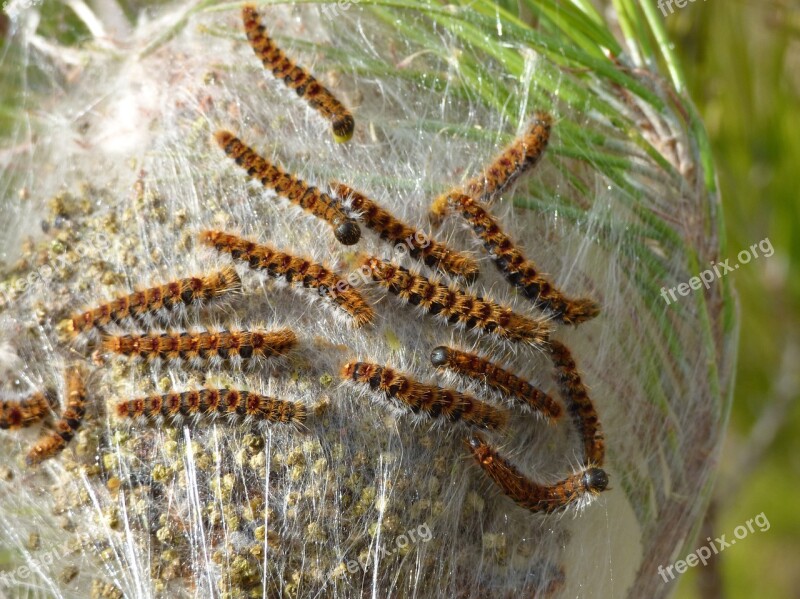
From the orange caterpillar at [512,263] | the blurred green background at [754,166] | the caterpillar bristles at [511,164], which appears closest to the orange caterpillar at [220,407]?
the orange caterpillar at [512,263]

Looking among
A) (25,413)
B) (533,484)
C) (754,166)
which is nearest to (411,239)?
(533,484)

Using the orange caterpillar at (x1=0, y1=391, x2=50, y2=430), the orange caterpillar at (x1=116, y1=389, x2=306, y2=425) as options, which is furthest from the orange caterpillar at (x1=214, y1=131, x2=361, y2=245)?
the orange caterpillar at (x1=0, y1=391, x2=50, y2=430)

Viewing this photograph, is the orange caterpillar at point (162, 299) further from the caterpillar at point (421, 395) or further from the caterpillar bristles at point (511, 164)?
the caterpillar bristles at point (511, 164)

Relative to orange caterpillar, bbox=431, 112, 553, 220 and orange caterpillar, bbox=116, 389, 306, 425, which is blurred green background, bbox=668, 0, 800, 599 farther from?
orange caterpillar, bbox=116, 389, 306, 425

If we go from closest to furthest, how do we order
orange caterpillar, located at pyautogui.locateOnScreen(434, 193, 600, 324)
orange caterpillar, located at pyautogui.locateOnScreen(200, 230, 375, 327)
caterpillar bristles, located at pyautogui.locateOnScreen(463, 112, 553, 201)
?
orange caterpillar, located at pyautogui.locateOnScreen(200, 230, 375, 327) < orange caterpillar, located at pyautogui.locateOnScreen(434, 193, 600, 324) < caterpillar bristles, located at pyautogui.locateOnScreen(463, 112, 553, 201)

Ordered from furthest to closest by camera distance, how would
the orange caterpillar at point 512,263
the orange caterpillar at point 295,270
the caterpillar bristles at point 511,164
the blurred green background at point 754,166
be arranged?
the blurred green background at point 754,166 → the caterpillar bristles at point 511,164 → the orange caterpillar at point 512,263 → the orange caterpillar at point 295,270

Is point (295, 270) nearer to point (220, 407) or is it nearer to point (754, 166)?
point (220, 407)
